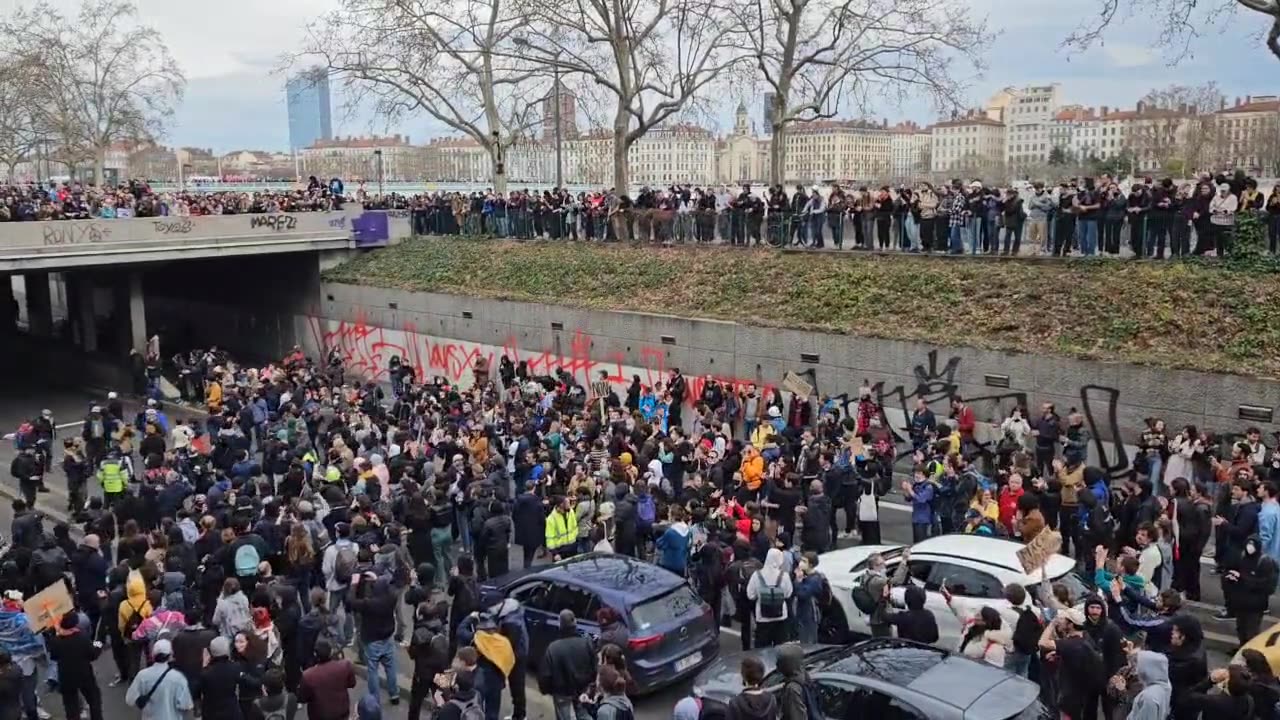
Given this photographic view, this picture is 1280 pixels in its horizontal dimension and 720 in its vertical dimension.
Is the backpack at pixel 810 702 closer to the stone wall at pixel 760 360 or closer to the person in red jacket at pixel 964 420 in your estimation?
the person in red jacket at pixel 964 420

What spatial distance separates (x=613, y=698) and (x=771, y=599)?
297 cm

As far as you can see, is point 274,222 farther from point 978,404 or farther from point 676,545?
point 676,545

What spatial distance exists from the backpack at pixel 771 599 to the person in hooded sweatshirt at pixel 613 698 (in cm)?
278

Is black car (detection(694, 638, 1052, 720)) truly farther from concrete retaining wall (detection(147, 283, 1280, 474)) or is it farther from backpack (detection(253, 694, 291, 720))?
concrete retaining wall (detection(147, 283, 1280, 474))

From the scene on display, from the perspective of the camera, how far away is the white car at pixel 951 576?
9.83m

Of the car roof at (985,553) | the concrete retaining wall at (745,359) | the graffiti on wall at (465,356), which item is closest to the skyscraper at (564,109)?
the concrete retaining wall at (745,359)

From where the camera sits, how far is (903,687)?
7.34 metres

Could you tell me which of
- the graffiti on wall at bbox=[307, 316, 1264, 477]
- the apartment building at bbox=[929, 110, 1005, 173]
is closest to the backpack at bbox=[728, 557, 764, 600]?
the graffiti on wall at bbox=[307, 316, 1264, 477]

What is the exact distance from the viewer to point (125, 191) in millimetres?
33969

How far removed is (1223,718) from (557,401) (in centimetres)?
1467

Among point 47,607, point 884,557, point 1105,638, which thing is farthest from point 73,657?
point 1105,638

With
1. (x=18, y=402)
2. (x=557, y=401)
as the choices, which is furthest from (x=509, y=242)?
(x=18, y=402)

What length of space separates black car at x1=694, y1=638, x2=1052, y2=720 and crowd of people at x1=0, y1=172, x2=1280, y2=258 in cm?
1343

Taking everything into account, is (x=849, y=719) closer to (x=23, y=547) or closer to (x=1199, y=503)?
(x=1199, y=503)
